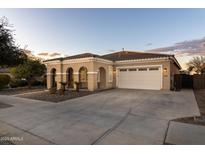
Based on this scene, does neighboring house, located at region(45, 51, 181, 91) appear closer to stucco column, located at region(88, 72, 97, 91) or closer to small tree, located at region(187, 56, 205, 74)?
stucco column, located at region(88, 72, 97, 91)

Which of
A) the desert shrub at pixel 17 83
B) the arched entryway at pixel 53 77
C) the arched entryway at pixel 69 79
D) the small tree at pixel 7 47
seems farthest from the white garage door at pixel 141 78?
A: the desert shrub at pixel 17 83

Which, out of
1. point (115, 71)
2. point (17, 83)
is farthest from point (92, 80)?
point (17, 83)

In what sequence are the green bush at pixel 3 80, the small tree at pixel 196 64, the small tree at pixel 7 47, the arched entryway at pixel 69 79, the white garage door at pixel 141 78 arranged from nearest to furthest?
the small tree at pixel 7 47 < the white garage door at pixel 141 78 < the arched entryway at pixel 69 79 < the green bush at pixel 3 80 < the small tree at pixel 196 64

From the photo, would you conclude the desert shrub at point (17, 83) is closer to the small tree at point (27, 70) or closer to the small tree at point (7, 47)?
the small tree at point (27, 70)

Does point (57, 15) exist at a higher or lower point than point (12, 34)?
higher

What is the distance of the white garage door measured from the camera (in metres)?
14.2

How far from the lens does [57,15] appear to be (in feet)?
34.4

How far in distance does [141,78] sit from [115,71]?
3257 mm

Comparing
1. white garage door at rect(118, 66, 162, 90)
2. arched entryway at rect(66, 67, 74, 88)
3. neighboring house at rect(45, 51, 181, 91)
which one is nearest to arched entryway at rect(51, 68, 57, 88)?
neighboring house at rect(45, 51, 181, 91)

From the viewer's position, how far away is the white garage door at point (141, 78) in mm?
14156

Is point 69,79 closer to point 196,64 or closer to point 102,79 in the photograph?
point 102,79

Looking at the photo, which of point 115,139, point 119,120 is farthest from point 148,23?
point 115,139
